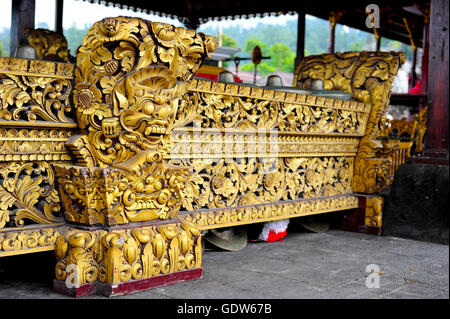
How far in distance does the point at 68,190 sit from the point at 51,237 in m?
0.20

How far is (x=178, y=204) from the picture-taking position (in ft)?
8.17

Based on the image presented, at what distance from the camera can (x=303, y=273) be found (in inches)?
111

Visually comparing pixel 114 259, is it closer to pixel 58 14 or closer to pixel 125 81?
pixel 125 81

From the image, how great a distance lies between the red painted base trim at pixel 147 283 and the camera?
2187 mm

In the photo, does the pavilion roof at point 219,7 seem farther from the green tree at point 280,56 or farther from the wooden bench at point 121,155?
the green tree at point 280,56

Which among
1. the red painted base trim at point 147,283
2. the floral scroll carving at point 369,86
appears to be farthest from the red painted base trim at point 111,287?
the floral scroll carving at point 369,86

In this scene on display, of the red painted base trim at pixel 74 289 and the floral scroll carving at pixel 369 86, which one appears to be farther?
the floral scroll carving at pixel 369 86

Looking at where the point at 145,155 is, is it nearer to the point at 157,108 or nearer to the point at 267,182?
the point at 157,108

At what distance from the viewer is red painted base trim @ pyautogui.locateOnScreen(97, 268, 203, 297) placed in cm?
219

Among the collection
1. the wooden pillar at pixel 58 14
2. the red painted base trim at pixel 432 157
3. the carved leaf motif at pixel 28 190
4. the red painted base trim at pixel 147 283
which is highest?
the wooden pillar at pixel 58 14

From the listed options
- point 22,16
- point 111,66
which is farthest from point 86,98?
point 22,16

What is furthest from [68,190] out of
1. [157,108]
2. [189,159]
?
[189,159]

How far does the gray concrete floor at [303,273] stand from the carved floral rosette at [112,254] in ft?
0.32

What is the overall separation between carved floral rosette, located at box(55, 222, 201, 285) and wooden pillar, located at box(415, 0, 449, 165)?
8.31 feet
